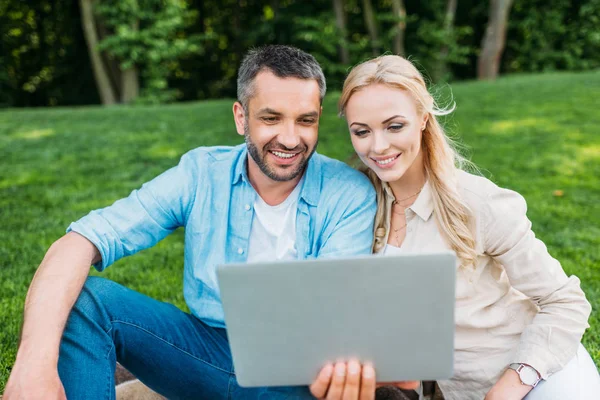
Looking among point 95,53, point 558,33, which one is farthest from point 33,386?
point 558,33

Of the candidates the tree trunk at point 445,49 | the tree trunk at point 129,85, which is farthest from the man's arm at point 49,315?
the tree trunk at point 445,49

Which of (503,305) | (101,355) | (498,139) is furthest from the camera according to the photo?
(498,139)

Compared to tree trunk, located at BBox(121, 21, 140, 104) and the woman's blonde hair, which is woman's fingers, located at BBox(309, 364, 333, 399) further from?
tree trunk, located at BBox(121, 21, 140, 104)

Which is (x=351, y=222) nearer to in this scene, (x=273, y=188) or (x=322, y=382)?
(x=273, y=188)

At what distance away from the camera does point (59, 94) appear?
15.2 metres

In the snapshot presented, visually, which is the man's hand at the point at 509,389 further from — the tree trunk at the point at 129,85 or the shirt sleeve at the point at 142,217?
the tree trunk at the point at 129,85

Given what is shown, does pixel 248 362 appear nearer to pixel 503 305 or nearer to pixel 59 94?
pixel 503 305

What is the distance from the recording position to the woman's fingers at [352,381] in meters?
1.44

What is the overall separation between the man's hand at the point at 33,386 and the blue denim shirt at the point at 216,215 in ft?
1.52

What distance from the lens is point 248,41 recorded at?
49.2 ft

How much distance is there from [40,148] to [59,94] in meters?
10.1

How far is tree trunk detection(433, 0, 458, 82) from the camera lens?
1386cm

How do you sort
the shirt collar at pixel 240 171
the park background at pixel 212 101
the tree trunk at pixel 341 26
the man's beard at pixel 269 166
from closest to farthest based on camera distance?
the man's beard at pixel 269 166
the shirt collar at pixel 240 171
the park background at pixel 212 101
the tree trunk at pixel 341 26

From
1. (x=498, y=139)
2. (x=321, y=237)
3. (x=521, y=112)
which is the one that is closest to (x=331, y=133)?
(x=498, y=139)
